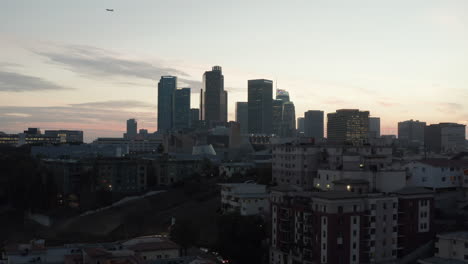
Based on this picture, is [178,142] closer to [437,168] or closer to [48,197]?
[48,197]

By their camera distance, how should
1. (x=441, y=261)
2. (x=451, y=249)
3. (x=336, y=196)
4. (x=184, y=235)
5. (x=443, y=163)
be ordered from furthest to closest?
1. (x=443, y=163)
2. (x=184, y=235)
3. (x=336, y=196)
4. (x=451, y=249)
5. (x=441, y=261)

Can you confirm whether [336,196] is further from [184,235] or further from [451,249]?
[184,235]

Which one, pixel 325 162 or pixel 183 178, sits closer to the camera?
pixel 325 162

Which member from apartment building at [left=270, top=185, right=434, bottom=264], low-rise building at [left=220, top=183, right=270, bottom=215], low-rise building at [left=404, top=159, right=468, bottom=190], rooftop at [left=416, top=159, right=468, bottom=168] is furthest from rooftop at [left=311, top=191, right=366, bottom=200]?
rooftop at [left=416, top=159, right=468, bottom=168]

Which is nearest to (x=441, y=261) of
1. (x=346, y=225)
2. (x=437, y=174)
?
(x=346, y=225)

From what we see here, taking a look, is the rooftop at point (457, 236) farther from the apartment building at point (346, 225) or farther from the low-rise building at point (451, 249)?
the apartment building at point (346, 225)

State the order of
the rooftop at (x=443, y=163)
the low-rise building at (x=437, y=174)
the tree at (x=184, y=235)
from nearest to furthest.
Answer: the tree at (x=184, y=235), the low-rise building at (x=437, y=174), the rooftop at (x=443, y=163)

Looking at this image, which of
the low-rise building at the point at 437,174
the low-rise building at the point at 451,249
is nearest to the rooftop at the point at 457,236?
the low-rise building at the point at 451,249

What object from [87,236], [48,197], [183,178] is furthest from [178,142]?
[87,236]

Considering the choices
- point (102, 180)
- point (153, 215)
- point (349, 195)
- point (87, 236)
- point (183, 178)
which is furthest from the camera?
point (183, 178)

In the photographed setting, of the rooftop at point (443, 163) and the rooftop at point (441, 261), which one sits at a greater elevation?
the rooftop at point (443, 163)

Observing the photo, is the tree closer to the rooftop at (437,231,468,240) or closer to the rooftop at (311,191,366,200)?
the rooftop at (311,191,366,200)
